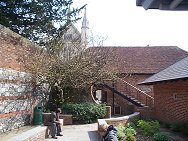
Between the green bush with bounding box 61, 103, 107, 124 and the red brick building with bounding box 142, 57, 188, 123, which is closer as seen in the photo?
the red brick building with bounding box 142, 57, 188, 123

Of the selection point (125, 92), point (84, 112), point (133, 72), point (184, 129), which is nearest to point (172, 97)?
point (184, 129)

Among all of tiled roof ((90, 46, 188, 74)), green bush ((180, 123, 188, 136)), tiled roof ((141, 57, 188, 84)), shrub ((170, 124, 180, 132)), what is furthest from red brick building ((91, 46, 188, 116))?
green bush ((180, 123, 188, 136))

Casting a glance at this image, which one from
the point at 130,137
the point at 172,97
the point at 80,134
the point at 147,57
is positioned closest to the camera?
the point at 130,137

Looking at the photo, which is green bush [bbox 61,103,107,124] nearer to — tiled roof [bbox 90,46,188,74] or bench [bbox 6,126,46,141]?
bench [bbox 6,126,46,141]

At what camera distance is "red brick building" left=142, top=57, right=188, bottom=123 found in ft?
52.1

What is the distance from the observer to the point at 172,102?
56.9ft

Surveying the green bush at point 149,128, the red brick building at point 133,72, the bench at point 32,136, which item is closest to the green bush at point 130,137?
the green bush at point 149,128

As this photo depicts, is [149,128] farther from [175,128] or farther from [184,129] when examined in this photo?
[175,128]

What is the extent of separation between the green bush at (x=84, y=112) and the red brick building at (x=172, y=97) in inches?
154

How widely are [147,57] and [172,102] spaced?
44.5ft

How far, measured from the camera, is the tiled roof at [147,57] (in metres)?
28.3

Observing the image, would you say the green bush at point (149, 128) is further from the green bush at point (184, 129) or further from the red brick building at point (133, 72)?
the red brick building at point (133, 72)

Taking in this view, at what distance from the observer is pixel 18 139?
30.1ft

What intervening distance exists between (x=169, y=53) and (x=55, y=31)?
15.4m
